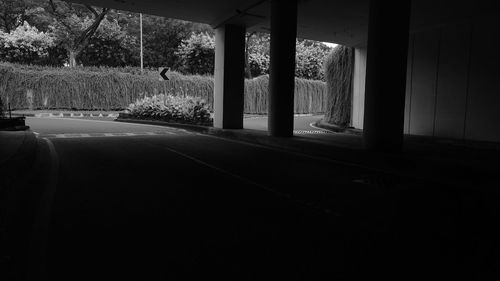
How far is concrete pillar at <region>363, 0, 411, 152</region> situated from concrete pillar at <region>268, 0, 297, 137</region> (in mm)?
4271

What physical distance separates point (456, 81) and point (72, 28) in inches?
1345

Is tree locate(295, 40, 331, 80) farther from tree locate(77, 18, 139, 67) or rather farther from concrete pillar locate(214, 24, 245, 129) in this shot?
concrete pillar locate(214, 24, 245, 129)

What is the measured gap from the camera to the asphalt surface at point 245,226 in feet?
13.2

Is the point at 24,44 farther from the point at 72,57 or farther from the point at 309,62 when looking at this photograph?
the point at 309,62

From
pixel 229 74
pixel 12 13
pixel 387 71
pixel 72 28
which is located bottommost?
pixel 387 71

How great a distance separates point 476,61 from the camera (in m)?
15.1

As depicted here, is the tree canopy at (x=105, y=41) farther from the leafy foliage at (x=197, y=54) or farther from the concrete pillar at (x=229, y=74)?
the concrete pillar at (x=229, y=74)

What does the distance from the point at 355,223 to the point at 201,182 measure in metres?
3.38

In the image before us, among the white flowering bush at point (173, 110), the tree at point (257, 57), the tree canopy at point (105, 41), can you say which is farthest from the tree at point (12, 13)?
the white flowering bush at point (173, 110)

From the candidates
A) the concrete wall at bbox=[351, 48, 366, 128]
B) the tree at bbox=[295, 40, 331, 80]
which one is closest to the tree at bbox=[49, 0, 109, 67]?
the tree at bbox=[295, 40, 331, 80]

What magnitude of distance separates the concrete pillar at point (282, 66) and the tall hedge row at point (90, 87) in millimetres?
16994

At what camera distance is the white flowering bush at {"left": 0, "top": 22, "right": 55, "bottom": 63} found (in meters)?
37.8

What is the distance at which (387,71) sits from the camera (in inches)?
428

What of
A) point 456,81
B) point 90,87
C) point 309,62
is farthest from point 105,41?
point 456,81
